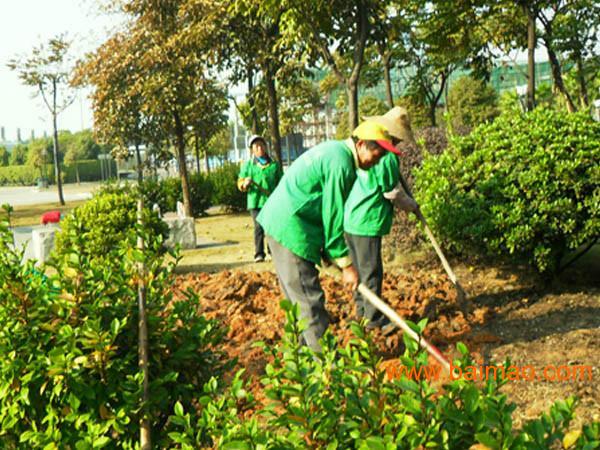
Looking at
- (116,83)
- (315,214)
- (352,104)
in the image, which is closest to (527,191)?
(315,214)

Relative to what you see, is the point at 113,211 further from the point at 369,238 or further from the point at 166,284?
the point at 166,284

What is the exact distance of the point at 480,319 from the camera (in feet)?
19.4

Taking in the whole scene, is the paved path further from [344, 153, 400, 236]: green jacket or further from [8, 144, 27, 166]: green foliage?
[8, 144, 27, 166]: green foliage

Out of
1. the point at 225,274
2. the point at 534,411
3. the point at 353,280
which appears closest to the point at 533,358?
the point at 534,411

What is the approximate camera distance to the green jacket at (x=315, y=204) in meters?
4.16

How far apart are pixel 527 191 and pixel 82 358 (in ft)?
15.7

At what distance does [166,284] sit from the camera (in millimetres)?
3340

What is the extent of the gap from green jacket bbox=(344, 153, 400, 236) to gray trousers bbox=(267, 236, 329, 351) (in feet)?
4.31

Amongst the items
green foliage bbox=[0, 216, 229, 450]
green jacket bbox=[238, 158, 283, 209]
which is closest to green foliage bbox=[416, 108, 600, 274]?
green jacket bbox=[238, 158, 283, 209]

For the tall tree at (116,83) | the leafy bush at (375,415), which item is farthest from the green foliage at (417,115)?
the leafy bush at (375,415)

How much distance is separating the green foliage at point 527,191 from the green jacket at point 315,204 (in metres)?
2.47

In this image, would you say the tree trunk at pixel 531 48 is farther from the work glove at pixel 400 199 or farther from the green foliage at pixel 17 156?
the green foliage at pixel 17 156

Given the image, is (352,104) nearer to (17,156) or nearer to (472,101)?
(472,101)

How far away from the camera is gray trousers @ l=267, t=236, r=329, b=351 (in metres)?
4.44
